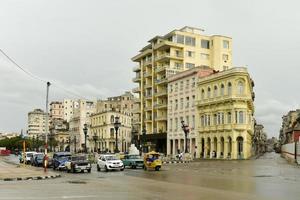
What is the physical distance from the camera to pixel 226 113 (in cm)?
7162

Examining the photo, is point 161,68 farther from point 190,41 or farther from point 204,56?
point 204,56

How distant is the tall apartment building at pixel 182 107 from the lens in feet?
264

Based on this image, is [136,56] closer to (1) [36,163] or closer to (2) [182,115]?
(2) [182,115]

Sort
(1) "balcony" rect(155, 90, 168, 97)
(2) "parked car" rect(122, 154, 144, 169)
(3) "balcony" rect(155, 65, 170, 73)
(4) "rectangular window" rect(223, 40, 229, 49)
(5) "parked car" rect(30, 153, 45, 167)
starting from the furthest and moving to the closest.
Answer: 1. (4) "rectangular window" rect(223, 40, 229, 49)
2. (3) "balcony" rect(155, 65, 170, 73)
3. (1) "balcony" rect(155, 90, 168, 97)
4. (5) "parked car" rect(30, 153, 45, 167)
5. (2) "parked car" rect(122, 154, 144, 169)

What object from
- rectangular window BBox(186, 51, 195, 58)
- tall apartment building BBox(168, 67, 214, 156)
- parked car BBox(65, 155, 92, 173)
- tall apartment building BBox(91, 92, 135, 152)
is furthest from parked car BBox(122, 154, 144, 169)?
tall apartment building BBox(91, 92, 135, 152)

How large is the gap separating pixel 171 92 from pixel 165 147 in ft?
39.3

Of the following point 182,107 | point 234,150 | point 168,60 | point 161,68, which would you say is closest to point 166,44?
point 168,60

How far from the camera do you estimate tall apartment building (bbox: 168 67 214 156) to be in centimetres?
8044

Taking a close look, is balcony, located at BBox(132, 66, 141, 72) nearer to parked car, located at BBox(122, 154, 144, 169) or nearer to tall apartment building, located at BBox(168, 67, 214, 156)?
tall apartment building, located at BBox(168, 67, 214, 156)

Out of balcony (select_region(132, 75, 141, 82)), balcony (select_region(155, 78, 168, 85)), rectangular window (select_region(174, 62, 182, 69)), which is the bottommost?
balcony (select_region(155, 78, 168, 85))

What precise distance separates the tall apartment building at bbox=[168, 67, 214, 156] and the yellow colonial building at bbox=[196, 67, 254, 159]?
A: 305 cm

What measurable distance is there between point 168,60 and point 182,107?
13.2 meters

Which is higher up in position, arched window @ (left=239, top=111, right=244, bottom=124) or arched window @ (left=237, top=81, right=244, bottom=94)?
arched window @ (left=237, top=81, right=244, bottom=94)

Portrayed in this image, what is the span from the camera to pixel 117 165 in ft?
134
